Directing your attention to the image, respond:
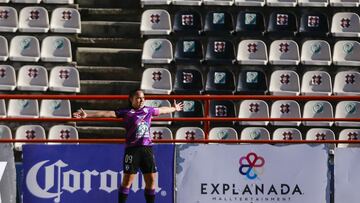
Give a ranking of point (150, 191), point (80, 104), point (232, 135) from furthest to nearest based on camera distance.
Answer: point (80, 104)
point (232, 135)
point (150, 191)

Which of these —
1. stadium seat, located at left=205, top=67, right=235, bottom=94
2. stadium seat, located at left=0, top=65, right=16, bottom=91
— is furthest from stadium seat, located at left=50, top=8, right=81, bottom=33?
stadium seat, located at left=205, top=67, right=235, bottom=94

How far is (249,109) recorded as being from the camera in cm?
1609

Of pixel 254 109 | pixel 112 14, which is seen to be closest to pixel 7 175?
pixel 254 109

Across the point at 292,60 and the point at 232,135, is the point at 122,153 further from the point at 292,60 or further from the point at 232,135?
the point at 292,60

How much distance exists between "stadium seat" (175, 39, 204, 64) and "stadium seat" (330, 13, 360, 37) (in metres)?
2.24

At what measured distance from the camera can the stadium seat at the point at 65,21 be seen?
1702 centimetres

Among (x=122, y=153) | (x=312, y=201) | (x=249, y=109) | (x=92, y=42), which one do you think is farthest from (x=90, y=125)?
(x=312, y=201)

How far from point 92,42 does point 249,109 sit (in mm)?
2960

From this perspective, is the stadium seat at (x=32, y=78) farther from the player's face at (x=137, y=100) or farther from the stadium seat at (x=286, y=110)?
the player's face at (x=137, y=100)

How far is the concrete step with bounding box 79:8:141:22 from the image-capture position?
685 inches

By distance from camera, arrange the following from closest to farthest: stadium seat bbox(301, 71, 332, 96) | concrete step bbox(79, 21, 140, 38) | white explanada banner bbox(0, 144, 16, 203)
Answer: white explanada banner bbox(0, 144, 16, 203) < stadium seat bbox(301, 71, 332, 96) < concrete step bbox(79, 21, 140, 38)

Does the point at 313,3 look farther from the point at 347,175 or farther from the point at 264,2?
the point at 347,175

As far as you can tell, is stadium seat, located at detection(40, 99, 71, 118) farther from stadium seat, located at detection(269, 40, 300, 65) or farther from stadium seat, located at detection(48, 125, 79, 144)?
stadium seat, located at detection(269, 40, 300, 65)

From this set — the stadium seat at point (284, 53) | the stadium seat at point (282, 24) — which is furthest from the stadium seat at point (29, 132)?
the stadium seat at point (282, 24)
